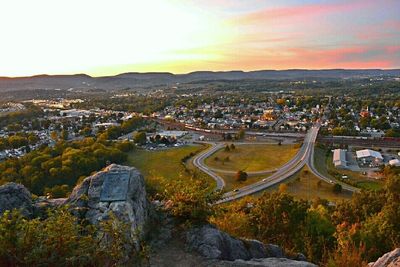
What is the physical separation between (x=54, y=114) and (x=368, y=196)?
326 ft

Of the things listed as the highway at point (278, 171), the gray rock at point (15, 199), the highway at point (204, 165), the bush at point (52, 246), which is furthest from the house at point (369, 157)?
the bush at point (52, 246)

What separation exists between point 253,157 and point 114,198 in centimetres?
4393

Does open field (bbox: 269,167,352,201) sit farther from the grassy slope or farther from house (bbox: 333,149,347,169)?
the grassy slope

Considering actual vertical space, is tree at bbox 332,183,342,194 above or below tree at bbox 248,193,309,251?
below

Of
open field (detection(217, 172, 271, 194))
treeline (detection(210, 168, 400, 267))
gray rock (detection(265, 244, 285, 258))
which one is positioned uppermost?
gray rock (detection(265, 244, 285, 258))

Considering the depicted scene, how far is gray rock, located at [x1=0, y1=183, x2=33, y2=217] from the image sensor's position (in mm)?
8336

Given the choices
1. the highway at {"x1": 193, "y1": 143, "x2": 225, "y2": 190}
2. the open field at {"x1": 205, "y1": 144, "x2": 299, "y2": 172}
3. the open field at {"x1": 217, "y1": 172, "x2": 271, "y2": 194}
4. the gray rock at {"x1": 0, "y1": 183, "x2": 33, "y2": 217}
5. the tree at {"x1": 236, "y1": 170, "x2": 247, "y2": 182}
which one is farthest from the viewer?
the open field at {"x1": 205, "y1": 144, "x2": 299, "y2": 172}

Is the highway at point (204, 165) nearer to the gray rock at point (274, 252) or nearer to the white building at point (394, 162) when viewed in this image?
the white building at point (394, 162)

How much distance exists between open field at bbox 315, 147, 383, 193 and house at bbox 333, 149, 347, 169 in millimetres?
608

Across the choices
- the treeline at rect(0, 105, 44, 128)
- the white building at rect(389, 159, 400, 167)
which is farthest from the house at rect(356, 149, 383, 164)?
the treeline at rect(0, 105, 44, 128)

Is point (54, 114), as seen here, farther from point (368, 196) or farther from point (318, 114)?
point (368, 196)

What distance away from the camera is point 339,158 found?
47.8m

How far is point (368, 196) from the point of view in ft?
72.8

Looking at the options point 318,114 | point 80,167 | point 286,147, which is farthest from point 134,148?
point 318,114
